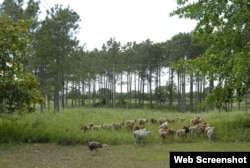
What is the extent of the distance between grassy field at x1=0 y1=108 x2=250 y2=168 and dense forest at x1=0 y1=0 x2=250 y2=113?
1362 millimetres

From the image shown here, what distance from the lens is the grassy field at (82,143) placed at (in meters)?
13.8

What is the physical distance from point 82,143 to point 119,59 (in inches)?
1812

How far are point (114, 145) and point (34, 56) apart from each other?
71.4ft

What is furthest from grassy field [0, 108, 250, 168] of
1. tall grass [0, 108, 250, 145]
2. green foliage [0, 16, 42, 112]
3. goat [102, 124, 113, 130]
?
green foliage [0, 16, 42, 112]

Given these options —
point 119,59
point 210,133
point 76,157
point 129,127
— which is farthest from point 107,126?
point 119,59

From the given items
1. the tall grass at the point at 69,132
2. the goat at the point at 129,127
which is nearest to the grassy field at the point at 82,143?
Result: the tall grass at the point at 69,132

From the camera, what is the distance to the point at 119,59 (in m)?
63.9

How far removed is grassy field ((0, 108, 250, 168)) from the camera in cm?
1378

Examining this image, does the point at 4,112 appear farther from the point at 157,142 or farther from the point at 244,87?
the point at 244,87

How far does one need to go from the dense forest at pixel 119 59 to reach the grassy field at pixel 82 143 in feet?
4.47

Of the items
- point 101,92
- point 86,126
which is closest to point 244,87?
point 86,126

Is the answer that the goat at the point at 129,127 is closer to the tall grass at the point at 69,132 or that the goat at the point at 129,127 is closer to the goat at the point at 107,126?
the tall grass at the point at 69,132

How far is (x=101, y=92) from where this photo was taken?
246ft

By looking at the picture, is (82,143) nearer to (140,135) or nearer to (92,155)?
(140,135)
